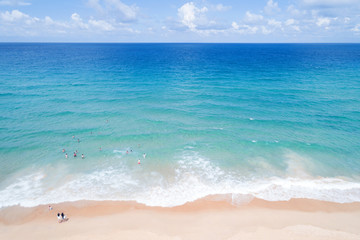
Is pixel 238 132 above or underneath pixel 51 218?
above

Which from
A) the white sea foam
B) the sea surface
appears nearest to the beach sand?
the white sea foam

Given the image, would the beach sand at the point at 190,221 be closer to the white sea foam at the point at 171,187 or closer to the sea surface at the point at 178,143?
the white sea foam at the point at 171,187

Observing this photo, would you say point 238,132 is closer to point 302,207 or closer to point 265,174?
point 265,174

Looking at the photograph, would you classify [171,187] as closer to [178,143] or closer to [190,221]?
[190,221]

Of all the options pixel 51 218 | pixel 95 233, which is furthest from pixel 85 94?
pixel 95 233

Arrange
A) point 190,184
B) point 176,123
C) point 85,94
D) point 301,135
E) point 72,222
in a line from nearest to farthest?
1. point 72,222
2. point 190,184
3. point 301,135
4. point 176,123
5. point 85,94

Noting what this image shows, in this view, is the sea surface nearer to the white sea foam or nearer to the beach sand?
the white sea foam

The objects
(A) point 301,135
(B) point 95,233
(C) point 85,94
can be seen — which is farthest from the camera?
(C) point 85,94
